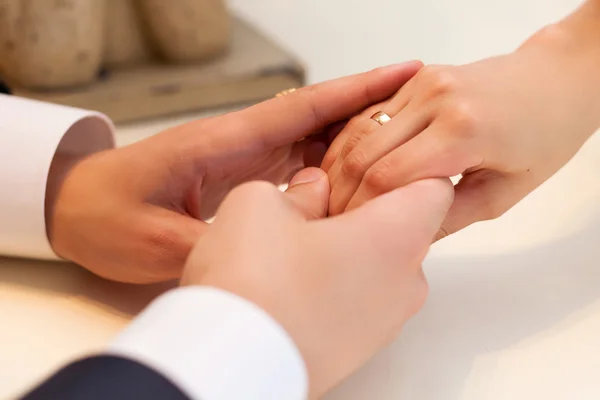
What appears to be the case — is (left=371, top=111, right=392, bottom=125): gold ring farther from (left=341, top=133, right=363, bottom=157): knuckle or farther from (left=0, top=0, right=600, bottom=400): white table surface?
(left=0, top=0, right=600, bottom=400): white table surface

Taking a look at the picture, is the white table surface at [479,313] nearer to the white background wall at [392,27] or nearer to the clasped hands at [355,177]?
the clasped hands at [355,177]

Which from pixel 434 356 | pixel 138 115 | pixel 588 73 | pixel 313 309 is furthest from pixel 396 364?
pixel 138 115

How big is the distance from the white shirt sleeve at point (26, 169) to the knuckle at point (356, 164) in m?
0.21

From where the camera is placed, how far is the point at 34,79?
708 mm

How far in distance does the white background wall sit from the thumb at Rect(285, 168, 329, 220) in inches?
16.5

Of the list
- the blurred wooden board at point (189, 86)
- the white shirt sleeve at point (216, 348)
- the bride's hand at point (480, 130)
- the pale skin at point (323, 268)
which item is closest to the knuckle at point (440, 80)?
the bride's hand at point (480, 130)

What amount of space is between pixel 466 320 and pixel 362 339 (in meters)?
0.14

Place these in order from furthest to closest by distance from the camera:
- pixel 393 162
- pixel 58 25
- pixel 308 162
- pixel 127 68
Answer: pixel 127 68, pixel 58 25, pixel 308 162, pixel 393 162

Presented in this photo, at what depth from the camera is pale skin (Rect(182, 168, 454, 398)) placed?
0.98 ft

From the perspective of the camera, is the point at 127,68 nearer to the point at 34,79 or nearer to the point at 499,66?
the point at 34,79

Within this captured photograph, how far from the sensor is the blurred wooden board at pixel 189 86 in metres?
0.73

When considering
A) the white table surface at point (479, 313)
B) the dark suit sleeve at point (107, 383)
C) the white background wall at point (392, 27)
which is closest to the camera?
the dark suit sleeve at point (107, 383)

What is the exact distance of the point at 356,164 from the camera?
0.43m

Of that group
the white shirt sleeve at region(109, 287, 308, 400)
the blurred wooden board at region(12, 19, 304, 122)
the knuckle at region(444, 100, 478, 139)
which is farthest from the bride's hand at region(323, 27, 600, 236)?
the blurred wooden board at region(12, 19, 304, 122)
